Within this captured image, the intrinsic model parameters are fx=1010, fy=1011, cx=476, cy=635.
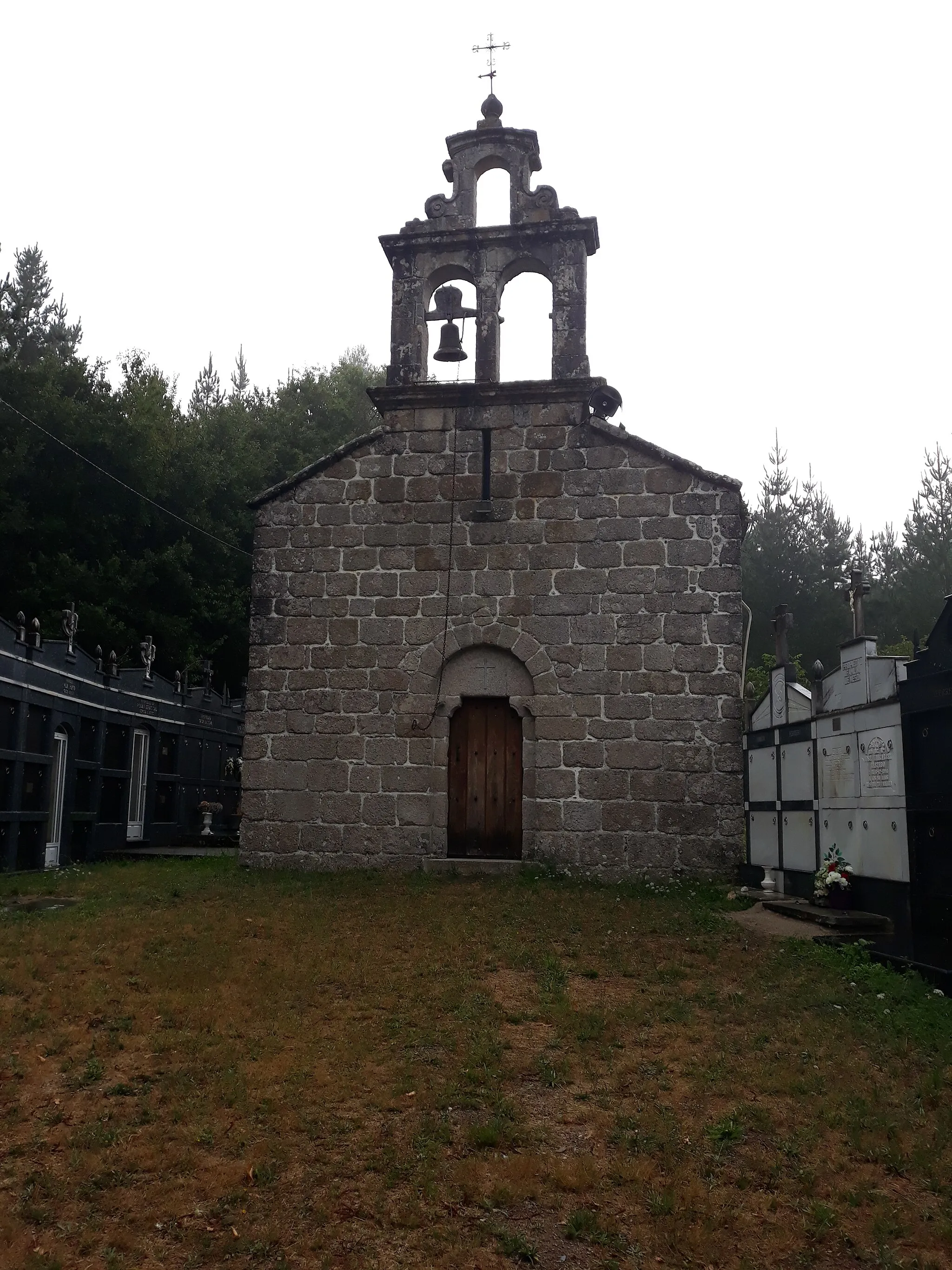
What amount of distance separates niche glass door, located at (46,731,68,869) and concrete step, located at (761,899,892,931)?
11018mm

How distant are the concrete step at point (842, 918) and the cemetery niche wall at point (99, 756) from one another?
33.3ft

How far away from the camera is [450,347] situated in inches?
535

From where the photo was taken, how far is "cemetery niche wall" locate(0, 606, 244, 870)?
546 inches

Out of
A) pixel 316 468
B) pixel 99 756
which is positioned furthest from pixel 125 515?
pixel 316 468

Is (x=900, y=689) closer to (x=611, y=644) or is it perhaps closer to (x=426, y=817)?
(x=611, y=644)

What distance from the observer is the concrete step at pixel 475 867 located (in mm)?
12016

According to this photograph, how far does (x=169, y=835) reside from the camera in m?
20.0

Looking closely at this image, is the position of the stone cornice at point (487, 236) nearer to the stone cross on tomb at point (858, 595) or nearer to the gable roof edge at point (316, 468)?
the gable roof edge at point (316, 468)

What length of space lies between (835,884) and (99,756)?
40.4 ft

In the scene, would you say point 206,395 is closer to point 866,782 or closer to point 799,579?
point 799,579

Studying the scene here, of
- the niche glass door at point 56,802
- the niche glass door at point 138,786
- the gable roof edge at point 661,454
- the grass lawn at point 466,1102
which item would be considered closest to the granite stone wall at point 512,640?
the gable roof edge at point 661,454

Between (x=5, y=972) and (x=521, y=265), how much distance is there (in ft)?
34.6

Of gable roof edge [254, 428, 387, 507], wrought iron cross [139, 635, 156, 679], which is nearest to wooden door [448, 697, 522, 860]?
gable roof edge [254, 428, 387, 507]

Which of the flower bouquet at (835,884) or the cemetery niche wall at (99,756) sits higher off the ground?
the cemetery niche wall at (99,756)
